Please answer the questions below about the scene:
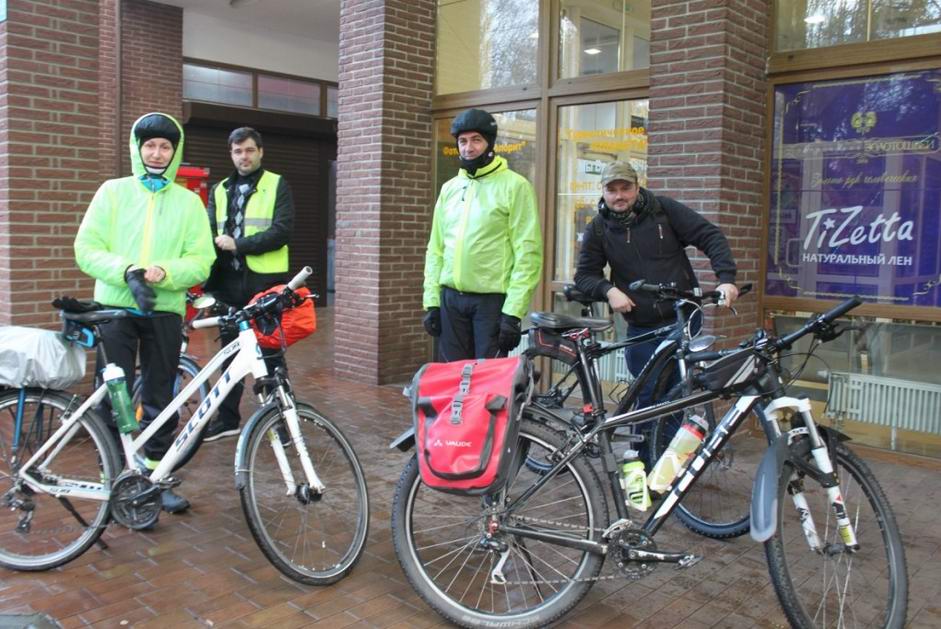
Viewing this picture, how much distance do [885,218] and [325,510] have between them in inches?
163

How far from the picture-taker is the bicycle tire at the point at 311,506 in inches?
140

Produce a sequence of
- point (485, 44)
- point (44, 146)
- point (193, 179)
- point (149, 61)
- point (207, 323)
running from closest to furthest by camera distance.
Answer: point (207, 323) < point (44, 146) < point (485, 44) < point (193, 179) < point (149, 61)

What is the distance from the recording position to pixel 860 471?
3104mm

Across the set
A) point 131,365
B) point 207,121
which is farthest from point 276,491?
point 207,121

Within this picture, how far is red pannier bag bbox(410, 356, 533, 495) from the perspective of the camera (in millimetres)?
3086

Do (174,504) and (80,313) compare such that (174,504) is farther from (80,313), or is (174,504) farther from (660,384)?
(660,384)

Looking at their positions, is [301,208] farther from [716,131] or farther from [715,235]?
[715,235]

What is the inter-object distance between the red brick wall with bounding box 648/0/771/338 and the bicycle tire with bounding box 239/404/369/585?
3.07 metres

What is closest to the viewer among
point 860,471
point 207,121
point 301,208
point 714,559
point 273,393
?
point 860,471

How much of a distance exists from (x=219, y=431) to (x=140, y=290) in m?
2.10

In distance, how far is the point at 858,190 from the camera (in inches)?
233

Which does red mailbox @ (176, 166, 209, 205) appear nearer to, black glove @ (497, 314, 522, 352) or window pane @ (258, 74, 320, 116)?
window pane @ (258, 74, 320, 116)

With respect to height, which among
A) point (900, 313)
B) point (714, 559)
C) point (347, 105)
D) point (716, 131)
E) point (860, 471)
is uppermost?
point (347, 105)

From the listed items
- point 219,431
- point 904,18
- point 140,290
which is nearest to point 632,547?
point 140,290
